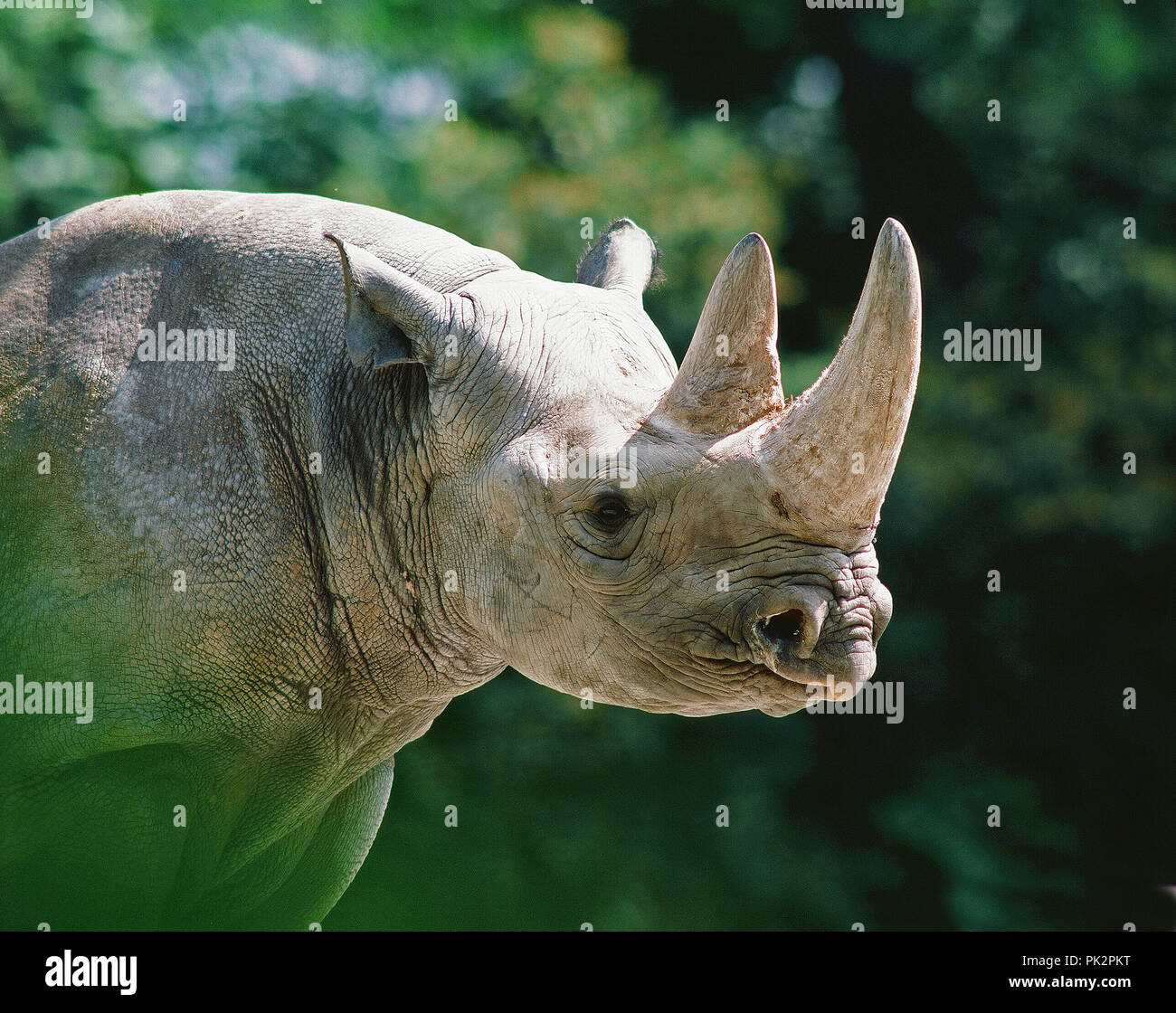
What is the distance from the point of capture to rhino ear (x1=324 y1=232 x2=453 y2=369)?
10.7ft

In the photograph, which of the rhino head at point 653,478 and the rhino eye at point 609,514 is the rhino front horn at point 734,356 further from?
the rhino eye at point 609,514

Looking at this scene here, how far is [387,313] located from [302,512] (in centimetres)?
57

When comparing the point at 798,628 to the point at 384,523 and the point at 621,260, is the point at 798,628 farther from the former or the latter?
the point at 621,260

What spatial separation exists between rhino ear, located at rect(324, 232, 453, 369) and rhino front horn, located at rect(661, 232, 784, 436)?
2.09 ft

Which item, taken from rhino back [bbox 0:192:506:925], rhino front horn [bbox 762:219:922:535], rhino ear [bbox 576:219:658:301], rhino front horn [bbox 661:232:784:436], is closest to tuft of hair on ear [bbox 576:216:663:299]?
rhino ear [bbox 576:219:658:301]

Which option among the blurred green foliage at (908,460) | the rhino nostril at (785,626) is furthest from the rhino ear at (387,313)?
the blurred green foliage at (908,460)

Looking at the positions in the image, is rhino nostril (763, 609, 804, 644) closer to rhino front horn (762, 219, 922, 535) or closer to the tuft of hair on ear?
rhino front horn (762, 219, 922, 535)

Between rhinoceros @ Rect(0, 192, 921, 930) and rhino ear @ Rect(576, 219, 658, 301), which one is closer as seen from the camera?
rhinoceros @ Rect(0, 192, 921, 930)

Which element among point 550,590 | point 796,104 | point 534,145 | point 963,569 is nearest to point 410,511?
point 550,590

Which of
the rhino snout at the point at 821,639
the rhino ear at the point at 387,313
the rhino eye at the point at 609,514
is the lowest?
the rhino snout at the point at 821,639

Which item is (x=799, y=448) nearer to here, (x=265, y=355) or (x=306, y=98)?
(x=265, y=355)

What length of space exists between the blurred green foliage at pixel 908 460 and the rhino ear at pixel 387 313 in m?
6.01

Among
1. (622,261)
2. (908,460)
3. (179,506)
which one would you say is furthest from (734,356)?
(908,460)

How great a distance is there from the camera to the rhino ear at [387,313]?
3.26 meters
